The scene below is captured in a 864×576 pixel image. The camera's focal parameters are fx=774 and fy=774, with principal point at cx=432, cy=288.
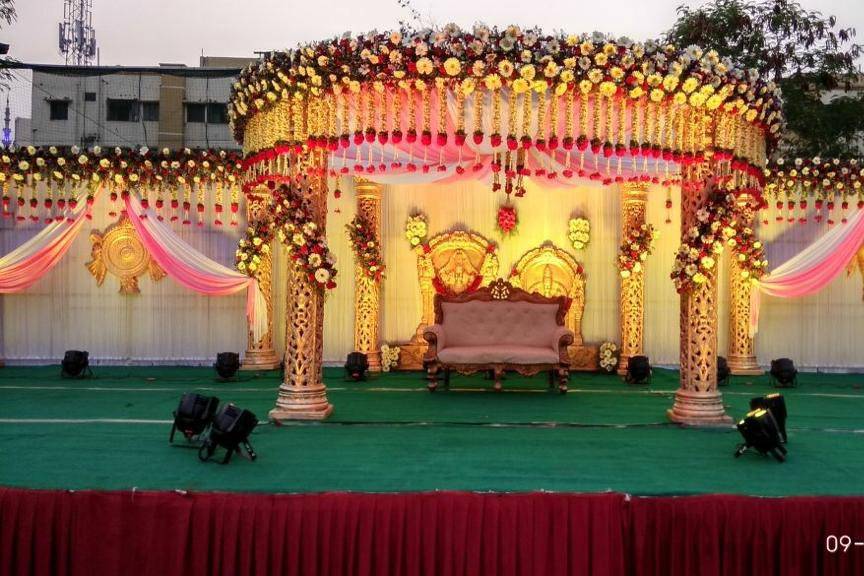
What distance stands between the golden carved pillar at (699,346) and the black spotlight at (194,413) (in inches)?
147

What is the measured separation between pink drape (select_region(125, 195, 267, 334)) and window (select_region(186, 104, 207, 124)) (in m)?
9.46

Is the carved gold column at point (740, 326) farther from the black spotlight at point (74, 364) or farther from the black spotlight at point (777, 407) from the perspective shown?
the black spotlight at point (74, 364)

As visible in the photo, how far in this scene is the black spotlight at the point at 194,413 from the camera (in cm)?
520

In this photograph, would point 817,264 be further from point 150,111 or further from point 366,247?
point 150,111

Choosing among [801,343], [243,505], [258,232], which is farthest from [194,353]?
[801,343]

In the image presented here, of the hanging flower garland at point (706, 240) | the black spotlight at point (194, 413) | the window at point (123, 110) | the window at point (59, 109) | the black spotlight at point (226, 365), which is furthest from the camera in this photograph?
the window at point (123, 110)

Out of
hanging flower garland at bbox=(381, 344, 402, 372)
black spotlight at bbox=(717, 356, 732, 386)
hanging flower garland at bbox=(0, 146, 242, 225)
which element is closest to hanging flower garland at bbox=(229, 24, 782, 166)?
hanging flower garland at bbox=(0, 146, 242, 225)

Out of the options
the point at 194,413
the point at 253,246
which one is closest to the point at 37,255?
the point at 253,246

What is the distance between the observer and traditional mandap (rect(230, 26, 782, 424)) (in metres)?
5.53

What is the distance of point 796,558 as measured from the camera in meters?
3.89

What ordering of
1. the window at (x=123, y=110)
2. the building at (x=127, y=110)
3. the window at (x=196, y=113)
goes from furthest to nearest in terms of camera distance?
the window at (x=196, y=113), the window at (x=123, y=110), the building at (x=127, y=110)

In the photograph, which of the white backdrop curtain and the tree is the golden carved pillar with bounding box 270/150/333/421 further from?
the tree

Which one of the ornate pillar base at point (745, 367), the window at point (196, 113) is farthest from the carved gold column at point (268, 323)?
the window at point (196, 113)

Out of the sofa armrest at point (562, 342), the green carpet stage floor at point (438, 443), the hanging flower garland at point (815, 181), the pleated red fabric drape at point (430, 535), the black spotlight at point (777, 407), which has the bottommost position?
the pleated red fabric drape at point (430, 535)
